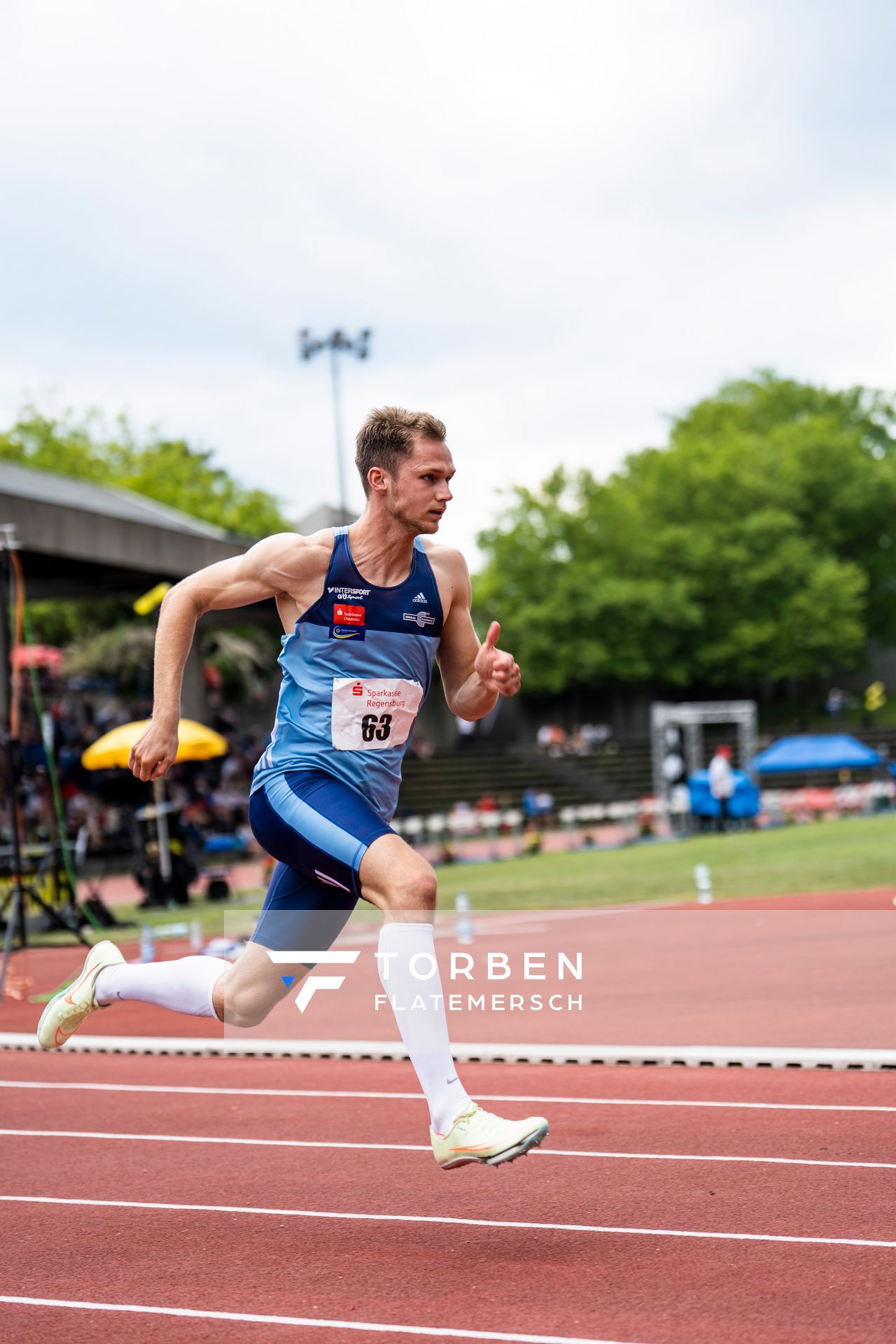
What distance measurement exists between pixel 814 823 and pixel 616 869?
10.4 meters

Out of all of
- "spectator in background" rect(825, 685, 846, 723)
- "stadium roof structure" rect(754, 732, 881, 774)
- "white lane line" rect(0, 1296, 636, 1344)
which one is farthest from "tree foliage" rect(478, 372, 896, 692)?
"white lane line" rect(0, 1296, 636, 1344)

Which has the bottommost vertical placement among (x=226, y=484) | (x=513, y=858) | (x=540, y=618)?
(x=513, y=858)

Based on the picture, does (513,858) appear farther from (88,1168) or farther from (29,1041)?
(88,1168)

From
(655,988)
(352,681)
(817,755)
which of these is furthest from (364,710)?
(817,755)

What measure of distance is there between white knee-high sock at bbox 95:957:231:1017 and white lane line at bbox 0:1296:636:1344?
105 cm

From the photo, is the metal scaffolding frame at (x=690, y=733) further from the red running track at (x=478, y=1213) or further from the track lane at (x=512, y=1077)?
the red running track at (x=478, y=1213)

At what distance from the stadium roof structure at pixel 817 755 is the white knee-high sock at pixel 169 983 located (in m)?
29.6

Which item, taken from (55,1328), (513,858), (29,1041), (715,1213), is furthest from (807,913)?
(513,858)

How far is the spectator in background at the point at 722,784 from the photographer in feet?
94.7

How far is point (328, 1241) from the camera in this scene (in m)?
4.42

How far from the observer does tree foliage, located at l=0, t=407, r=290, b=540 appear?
52.5 metres

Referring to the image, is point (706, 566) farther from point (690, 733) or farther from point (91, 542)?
point (91, 542)

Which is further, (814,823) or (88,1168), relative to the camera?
(814,823)

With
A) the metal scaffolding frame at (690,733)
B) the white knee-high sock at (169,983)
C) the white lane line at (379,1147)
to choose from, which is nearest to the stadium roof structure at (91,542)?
the metal scaffolding frame at (690,733)
